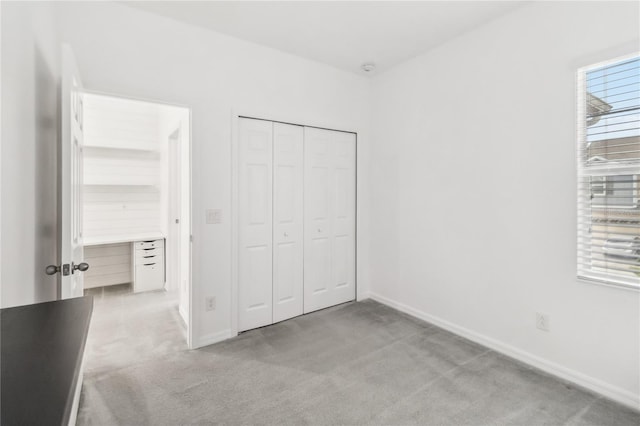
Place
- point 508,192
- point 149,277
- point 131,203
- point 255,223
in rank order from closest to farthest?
point 508,192 < point 255,223 < point 149,277 < point 131,203

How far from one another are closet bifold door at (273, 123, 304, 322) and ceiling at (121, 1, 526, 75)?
0.83 metres

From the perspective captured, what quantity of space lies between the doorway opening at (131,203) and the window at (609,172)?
3.82m

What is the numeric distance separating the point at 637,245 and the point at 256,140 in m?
2.91

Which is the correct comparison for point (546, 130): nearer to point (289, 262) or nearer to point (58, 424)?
point (289, 262)

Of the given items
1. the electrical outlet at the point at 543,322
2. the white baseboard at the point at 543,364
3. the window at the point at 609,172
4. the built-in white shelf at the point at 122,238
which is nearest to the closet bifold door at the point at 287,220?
the white baseboard at the point at 543,364

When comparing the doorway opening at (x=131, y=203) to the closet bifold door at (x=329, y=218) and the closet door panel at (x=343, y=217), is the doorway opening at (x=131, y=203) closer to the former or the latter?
the closet bifold door at (x=329, y=218)

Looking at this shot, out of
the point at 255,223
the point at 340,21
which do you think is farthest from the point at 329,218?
the point at 340,21

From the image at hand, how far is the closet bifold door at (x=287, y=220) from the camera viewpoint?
10.3 ft

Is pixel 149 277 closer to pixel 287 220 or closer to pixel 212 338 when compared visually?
pixel 212 338

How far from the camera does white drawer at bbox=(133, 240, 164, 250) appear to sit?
13.3 ft

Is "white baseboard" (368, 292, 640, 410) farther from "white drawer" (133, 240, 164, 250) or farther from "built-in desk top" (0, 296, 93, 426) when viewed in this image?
"white drawer" (133, 240, 164, 250)

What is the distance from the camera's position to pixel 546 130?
225 centimetres

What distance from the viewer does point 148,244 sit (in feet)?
13.6

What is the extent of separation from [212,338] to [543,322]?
2628 mm
